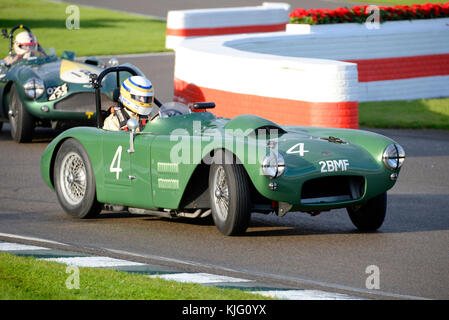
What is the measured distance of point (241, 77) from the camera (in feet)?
49.5

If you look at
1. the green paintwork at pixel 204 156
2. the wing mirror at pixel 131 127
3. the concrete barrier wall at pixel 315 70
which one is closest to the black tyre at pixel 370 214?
the green paintwork at pixel 204 156

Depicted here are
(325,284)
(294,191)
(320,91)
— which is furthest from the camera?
(320,91)

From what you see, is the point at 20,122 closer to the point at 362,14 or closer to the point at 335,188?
the point at 335,188

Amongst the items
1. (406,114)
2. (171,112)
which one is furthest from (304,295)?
(406,114)

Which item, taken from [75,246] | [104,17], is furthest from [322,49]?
[104,17]

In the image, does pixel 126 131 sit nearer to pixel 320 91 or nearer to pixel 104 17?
pixel 320 91

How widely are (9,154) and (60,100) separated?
47.6 inches

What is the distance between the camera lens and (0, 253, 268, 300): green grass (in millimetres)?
6914

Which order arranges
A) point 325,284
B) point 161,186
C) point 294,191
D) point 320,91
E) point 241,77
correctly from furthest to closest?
point 241,77 → point 320,91 → point 161,186 → point 294,191 → point 325,284

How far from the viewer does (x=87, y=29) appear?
33.0 metres

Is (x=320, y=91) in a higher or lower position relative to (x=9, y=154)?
higher

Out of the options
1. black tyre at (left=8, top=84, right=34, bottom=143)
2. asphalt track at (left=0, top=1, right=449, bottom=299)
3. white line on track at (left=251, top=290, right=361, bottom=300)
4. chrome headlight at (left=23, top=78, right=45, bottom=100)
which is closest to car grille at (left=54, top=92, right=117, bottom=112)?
chrome headlight at (left=23, top=78, right=45, bottom=100)

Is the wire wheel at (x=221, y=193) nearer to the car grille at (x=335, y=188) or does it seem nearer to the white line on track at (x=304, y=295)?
the car grille at (x=335, y=188)

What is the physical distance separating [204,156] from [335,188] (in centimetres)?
118
